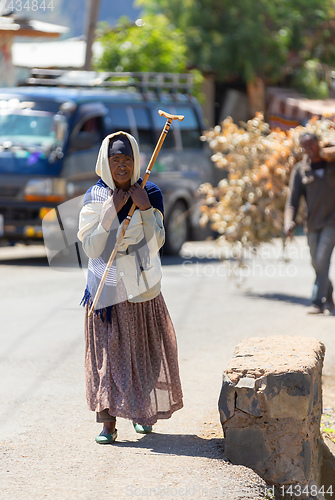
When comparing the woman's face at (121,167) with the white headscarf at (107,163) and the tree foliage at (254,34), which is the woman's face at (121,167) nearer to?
the white headscarf at (107,163)

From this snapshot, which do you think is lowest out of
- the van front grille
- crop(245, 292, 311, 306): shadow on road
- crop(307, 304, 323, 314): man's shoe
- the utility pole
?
crop(245, 292, 311, 306): shadow on road

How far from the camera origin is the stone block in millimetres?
4578

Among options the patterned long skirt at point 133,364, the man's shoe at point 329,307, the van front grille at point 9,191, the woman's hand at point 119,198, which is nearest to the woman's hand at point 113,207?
the woman's hand at point 119,198

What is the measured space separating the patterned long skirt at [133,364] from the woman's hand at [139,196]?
0.54 metres

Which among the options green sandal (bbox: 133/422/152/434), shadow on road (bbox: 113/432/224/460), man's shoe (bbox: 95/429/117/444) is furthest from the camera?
green sandal (bbox: 133/422/152/434)

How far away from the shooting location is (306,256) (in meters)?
15.6

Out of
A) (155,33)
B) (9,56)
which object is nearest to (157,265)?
(9,56)

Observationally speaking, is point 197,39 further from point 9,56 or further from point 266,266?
point 266,266

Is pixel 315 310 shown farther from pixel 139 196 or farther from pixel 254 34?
pixel 254 34

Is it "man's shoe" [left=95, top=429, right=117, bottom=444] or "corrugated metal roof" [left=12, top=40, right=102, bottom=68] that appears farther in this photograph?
"corrugated metal roof" [left=12, top=40, right=102, bottom=68]

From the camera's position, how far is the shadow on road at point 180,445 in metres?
4.77

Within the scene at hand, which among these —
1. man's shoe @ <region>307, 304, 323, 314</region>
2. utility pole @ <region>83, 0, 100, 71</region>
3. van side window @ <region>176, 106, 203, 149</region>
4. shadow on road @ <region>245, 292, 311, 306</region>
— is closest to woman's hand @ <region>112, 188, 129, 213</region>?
man's shoe @ <region>307, 304, 323, 314</region>

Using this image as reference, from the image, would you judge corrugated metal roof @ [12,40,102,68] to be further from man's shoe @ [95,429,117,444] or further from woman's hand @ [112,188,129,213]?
man's shoe @ [95,429,117,444]

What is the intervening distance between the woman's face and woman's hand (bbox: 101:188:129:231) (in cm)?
8
